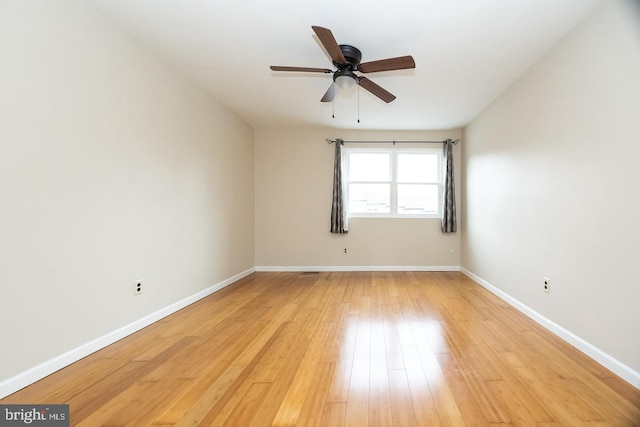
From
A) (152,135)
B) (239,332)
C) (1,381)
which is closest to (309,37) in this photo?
(152,135)

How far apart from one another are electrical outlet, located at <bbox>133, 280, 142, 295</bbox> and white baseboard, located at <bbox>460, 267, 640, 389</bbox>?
3621 mm

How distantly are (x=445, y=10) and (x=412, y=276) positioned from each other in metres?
3.72

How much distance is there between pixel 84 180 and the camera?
204 cm

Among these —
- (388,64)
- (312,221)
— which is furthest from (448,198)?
(388,64)

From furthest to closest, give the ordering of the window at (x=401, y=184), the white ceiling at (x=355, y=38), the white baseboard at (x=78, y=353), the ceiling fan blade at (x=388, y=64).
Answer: the window at (x=401, y=184)
the ceiling fan blade at (x=388, y=64)
the white ceiling at (x=355, y=38)
the white baseboard at (x=78, y=353)

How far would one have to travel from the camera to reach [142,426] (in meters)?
1.38

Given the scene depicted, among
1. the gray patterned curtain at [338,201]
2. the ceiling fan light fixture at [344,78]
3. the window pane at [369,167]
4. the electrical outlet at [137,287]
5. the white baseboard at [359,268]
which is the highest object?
the ceiling fan light fixture at [344,78]

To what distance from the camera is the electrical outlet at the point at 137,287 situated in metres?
2.50

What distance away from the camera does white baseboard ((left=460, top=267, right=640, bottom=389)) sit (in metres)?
1.75

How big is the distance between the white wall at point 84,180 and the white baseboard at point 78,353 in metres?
0.04

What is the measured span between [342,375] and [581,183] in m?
2.31

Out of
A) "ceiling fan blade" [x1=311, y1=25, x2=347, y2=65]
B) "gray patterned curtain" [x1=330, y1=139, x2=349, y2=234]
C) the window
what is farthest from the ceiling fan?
the window

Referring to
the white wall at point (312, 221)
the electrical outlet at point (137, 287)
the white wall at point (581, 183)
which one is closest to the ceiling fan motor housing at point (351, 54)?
the white wall at point (581, 183)

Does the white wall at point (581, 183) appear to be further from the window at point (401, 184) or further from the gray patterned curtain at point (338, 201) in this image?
the gray patterned curtain at point (338, 201)
